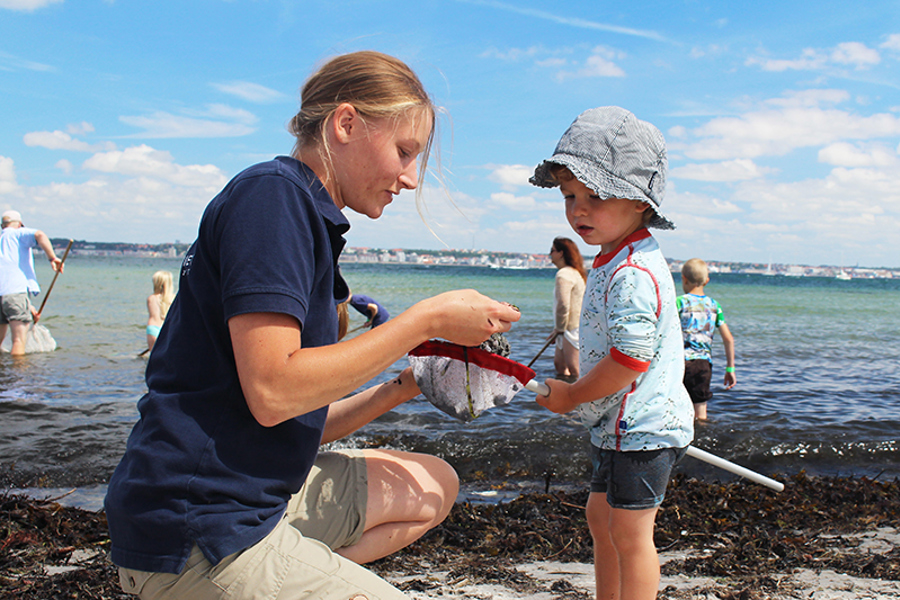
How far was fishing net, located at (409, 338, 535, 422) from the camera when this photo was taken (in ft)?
7.06

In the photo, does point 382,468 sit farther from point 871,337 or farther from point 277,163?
point 871,337

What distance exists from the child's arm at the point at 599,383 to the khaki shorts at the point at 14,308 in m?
10.9

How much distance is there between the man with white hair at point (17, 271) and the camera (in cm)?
990

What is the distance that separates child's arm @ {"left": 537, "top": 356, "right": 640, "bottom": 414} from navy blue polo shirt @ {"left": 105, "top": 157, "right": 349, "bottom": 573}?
3.65 ft

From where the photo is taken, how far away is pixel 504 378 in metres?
2.18

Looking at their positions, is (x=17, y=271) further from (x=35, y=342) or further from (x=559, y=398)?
(x=559, y=398)

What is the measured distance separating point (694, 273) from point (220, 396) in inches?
242

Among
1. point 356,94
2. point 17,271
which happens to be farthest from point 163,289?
point 356,94

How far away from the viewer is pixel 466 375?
216cm

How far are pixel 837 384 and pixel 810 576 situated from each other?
781 cm

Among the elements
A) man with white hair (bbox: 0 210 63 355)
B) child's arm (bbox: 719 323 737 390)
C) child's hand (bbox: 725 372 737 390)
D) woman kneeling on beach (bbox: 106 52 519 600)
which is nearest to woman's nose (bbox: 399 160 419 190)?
woman kneeling on beach (bbox: 106 52 519 600)

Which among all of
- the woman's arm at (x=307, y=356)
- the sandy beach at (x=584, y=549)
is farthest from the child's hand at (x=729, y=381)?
the woman's arm at (x=307, y=356)

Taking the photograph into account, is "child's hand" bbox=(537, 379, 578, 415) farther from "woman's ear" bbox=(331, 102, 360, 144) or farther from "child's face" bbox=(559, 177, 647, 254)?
"woman's ear" bbox=(331, 102, 360, 144)

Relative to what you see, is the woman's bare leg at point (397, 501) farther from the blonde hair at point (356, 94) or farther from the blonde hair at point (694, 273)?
the blonde hair at point (694, 273)
